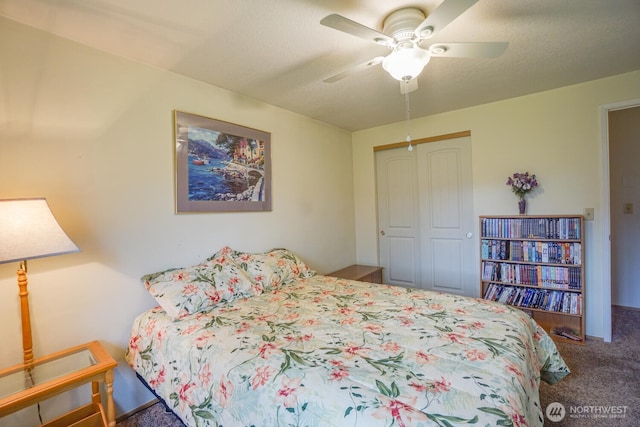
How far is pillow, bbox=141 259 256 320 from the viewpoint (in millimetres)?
1783

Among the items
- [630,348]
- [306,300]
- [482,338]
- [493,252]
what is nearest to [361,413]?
[482,338]

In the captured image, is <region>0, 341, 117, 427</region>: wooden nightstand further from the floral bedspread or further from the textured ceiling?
the textured ceiling

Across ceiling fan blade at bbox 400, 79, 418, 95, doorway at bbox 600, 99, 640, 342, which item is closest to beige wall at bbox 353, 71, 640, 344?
doorway at bbox 600, 99, 640, 342

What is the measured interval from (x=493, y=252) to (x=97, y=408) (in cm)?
334

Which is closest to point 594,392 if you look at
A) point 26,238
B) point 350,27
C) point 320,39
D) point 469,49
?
point 469,49

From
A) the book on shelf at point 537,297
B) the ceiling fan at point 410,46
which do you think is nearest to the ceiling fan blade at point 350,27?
the ceiling fan at point 410,46

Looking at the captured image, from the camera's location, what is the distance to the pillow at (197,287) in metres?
1.78

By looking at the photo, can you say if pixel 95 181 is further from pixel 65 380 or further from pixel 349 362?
pixel 349 362

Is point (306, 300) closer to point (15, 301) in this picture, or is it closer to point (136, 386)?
point (136, 386)

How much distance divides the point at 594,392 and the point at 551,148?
79.6 inches

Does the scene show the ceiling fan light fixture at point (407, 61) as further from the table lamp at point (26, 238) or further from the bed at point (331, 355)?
the table lamp at point (26, 238)

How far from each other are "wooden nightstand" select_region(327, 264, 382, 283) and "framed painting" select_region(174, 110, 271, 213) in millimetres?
1238

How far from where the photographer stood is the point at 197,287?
6.22ft

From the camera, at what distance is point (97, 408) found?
1677 millimetres
